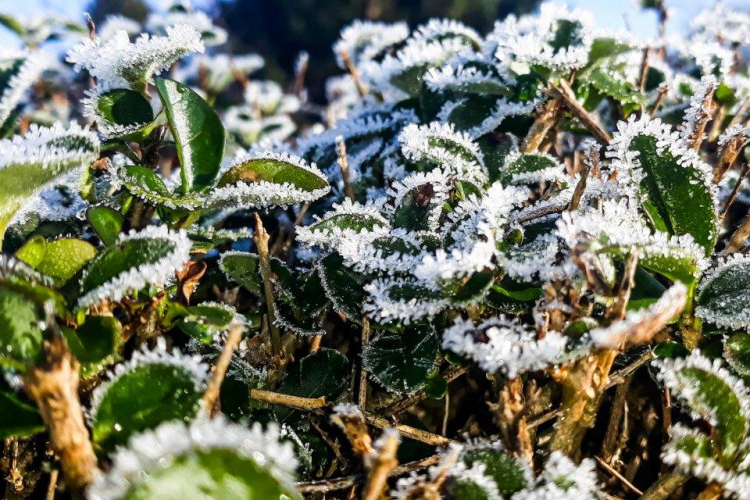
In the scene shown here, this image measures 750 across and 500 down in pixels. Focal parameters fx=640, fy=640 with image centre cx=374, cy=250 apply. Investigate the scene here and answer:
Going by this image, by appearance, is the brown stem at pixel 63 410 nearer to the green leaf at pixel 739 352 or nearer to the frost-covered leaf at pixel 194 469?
the frost-covered leaf at pixel 194 469

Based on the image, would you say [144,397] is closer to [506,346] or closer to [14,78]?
[506,346]

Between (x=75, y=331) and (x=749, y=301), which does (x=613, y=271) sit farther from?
(x=75, y=331)

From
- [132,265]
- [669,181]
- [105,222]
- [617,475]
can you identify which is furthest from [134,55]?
[617,475]

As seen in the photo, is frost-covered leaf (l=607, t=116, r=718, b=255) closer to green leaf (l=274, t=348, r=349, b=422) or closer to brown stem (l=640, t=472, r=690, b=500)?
brown stem (l=640, t=472, r=690, b=500)

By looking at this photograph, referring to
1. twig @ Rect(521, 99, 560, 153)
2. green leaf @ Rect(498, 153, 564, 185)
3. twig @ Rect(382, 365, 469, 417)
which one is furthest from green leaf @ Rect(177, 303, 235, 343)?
twig @ Rect(521, 99, 560, 153)

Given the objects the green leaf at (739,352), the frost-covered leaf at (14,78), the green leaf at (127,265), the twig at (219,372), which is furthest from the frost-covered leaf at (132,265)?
the green leaf at (739,352)

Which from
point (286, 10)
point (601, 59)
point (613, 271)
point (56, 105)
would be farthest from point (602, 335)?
point (286, 10)
